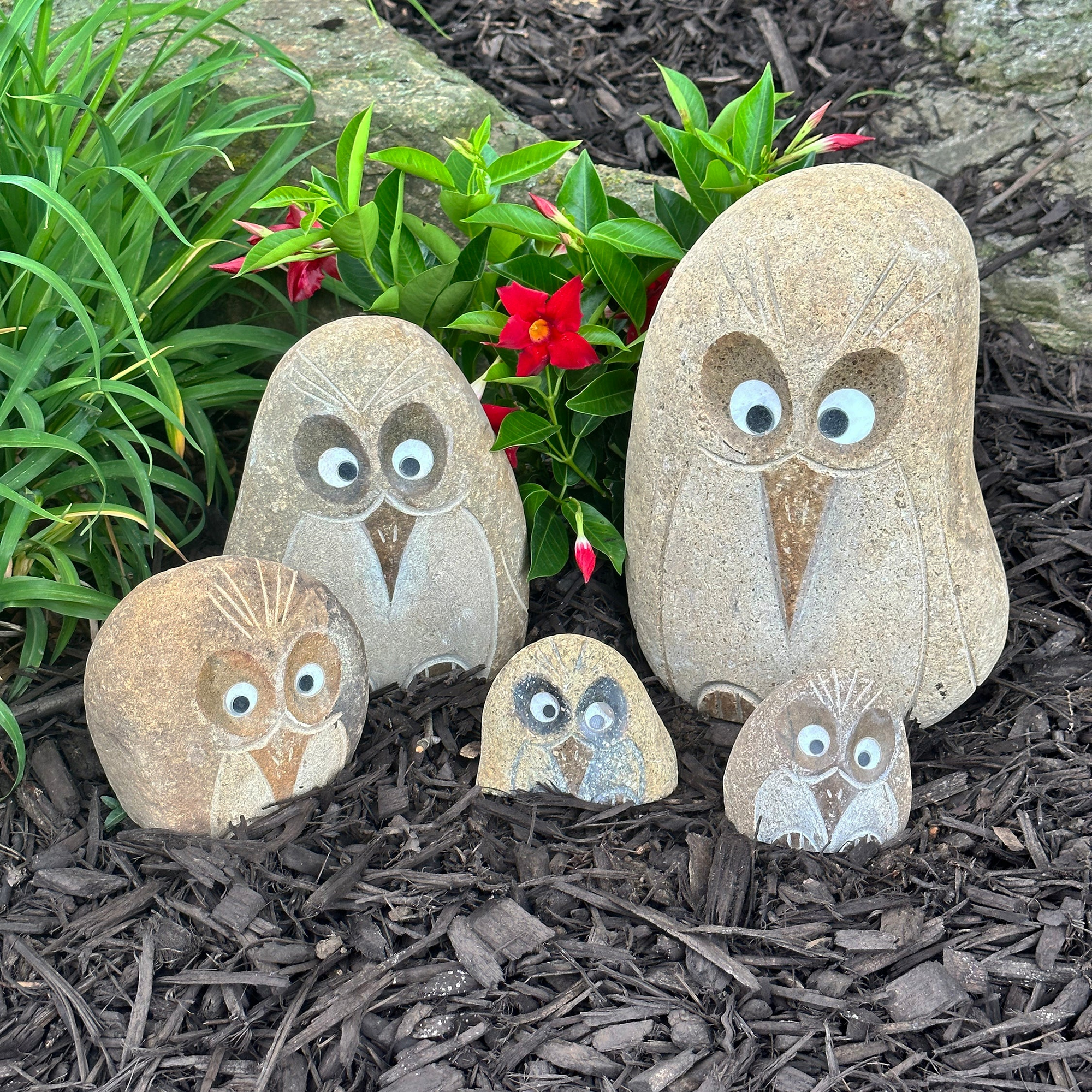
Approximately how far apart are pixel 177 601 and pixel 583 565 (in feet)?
2.39

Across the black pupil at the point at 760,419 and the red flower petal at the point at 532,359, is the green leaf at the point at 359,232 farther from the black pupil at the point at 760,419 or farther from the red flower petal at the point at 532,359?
the black pupil at the point at 760,419

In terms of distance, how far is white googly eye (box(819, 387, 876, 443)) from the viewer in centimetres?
187

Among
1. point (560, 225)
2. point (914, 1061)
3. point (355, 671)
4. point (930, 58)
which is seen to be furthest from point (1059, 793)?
point (930, 58)

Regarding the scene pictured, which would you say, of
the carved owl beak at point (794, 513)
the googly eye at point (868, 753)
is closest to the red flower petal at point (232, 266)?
the carved owl beak at point (794, 513)

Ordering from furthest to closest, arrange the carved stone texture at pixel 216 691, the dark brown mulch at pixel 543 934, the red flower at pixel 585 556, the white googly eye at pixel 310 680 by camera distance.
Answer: the red flower at pixel 585 556
the white googly eye at pixel 310 680
the carved stone texture at pixel 216 691
the dark brown mulch at pixel 543 934

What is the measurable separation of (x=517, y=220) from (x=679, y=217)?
0.42m

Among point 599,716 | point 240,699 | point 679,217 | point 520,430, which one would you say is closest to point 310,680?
point 240,699

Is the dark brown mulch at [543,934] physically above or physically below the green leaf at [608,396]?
below

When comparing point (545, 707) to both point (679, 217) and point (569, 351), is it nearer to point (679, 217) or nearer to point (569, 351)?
point (569, 351)

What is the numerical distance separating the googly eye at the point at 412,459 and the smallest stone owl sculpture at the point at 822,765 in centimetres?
74

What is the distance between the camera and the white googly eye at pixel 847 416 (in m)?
1.87

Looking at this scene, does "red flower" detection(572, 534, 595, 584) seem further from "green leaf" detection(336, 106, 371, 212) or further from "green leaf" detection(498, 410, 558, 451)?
"green leaf" detection(336, 106, 371, 212)

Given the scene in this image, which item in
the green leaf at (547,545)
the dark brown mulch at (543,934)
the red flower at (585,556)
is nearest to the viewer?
the dark brown mulch at (543,934)

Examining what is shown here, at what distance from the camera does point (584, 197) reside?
88.3 inches
